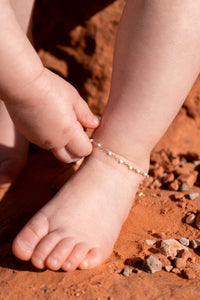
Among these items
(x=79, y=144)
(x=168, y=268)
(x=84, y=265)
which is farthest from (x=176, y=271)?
(x=79, y=144)

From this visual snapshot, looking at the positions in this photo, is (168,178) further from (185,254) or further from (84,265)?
(84,265)

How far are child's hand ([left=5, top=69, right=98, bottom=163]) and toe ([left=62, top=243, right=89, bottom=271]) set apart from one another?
0.31 m

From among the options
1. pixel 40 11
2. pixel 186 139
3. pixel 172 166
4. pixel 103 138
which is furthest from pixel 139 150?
pixel 40 11

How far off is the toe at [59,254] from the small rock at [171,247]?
270 mm

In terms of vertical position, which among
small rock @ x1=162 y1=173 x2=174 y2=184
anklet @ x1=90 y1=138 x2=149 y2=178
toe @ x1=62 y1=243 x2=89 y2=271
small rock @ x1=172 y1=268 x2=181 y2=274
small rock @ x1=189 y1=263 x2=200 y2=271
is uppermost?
anklet @ x1=90 y1=138 x2=149 y2=178

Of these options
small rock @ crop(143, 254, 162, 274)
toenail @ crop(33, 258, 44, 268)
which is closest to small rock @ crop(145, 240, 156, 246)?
small rock @ crop(143, 254, 162, 274)

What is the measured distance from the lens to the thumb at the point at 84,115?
122 cm

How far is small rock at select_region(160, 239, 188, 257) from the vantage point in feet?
3.65

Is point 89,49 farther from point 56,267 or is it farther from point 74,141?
point 56,267

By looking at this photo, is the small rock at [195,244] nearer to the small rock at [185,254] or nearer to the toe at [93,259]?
the small rock at [185,254]

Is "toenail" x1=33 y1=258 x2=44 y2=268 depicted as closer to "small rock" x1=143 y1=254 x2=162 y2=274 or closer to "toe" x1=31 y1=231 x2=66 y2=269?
"toe" x1=31 y1=231 x2=66 y2=269

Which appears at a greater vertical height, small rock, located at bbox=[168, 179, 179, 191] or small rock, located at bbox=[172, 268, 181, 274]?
small rock, located at bbox=[172, 268, 181, 274]

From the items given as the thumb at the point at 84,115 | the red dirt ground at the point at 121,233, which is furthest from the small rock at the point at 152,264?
the thumb at the point at 84,115

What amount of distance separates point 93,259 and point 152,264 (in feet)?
0.55
